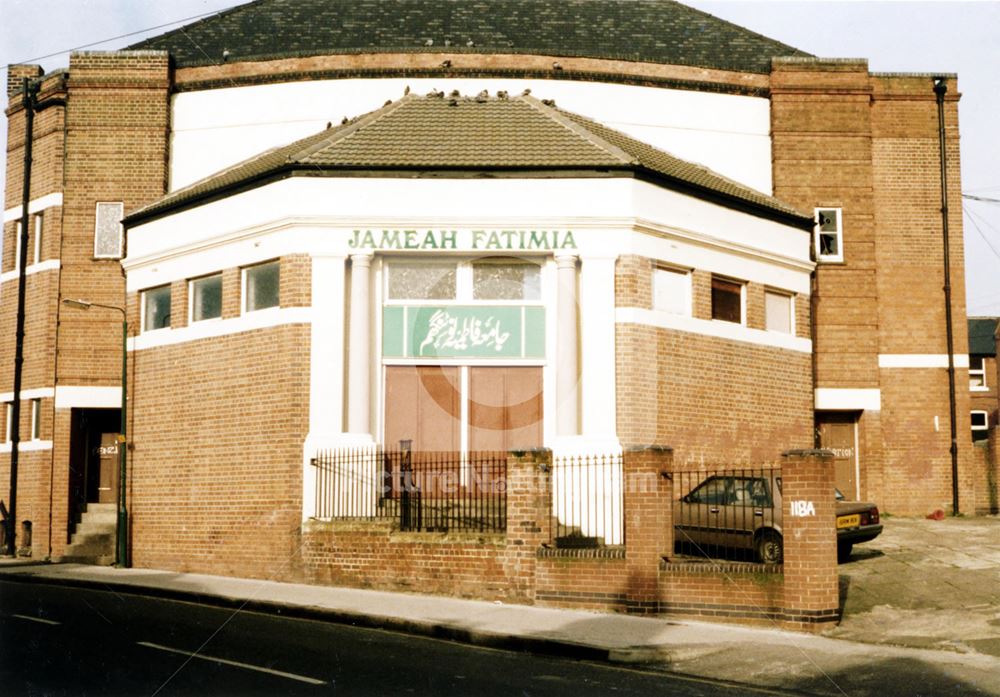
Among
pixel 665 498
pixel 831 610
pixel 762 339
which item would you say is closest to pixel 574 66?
pixel 762 339

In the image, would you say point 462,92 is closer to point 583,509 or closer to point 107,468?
point 583,509

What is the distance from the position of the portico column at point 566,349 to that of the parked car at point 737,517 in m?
3.08

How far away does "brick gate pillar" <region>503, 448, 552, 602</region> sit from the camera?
17.9 metres

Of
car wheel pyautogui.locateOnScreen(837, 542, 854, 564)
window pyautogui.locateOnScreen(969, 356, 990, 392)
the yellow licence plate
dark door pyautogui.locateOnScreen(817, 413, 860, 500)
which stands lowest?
car wheel pyautogui.locateOnScreen(837, 542, 854, 564)

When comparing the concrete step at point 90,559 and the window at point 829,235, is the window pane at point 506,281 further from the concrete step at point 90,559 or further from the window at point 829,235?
the concrete step at point 90,559

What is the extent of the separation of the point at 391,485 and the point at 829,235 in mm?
13089

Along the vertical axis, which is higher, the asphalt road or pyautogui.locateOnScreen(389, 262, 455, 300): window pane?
pyautogui.locateOnScreen(389, 262, 455, 300): window pane

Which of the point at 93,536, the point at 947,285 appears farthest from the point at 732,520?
the point at 93,536

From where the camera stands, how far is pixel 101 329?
28250mm

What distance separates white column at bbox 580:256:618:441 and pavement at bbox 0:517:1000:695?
15.7 ft

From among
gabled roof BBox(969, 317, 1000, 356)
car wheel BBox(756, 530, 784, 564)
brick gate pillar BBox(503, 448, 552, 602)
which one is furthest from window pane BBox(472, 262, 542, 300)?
gabled roof BBox(969, 317, 1000, 356)

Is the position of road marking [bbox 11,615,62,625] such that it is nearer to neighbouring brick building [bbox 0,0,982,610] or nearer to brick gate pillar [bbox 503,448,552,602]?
neighbouring brick building [bbox 0,0,982,610]

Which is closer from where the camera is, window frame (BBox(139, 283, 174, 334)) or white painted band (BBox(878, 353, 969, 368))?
window frame (BBox(139, 283, 174, 334))

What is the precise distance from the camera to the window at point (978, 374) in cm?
6625
